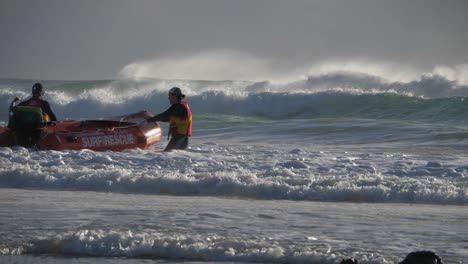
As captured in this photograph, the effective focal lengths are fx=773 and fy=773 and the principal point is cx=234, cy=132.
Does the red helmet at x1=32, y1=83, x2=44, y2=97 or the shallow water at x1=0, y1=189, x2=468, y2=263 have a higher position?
the red helmet at x1=32, y1=83, x2=44, y2=97

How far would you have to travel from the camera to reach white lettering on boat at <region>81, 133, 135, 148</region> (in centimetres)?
1118

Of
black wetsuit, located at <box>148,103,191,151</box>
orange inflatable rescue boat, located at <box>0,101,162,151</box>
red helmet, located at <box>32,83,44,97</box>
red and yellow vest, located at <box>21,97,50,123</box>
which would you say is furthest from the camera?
red helmet, located at <box>32,83,44,97</box>

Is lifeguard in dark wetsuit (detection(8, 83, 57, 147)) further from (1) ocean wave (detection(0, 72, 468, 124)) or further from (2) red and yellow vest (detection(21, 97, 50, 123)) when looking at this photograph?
(1) ocean wave (detection(0, 72, 468, 124))

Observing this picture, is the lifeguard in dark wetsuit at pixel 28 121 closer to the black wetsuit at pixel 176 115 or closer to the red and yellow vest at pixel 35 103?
the red and yellow vest at pixel 35 103

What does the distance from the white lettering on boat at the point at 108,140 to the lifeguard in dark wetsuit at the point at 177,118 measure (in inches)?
33.3

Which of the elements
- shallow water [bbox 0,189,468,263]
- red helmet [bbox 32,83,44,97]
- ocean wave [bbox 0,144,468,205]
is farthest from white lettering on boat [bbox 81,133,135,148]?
shallow water [bbox 0,189,468,263]

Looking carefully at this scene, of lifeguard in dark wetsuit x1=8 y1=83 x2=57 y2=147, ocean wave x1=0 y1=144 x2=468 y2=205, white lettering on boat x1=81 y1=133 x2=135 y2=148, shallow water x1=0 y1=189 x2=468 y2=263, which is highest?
lifeguard in dark wetsuit x1=8 y1=83 x2=57 y2=147

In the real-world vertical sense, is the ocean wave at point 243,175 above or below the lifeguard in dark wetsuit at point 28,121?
below

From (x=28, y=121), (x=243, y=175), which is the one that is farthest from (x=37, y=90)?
(x=243, y=175)

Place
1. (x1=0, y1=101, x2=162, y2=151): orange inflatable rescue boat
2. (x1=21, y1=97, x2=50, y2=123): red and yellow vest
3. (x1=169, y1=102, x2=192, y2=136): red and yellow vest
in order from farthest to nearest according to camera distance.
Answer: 1. (x1=21, y1=97, x2=50, y2=123): red and yellow vest
2. (x1=0, y1=101, x2=162, y2=151): orange inflatable rescue boat
3. (x1=169, y1=102, x2=192, y2=136): red and yellow vest

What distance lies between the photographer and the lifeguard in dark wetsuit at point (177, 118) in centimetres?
1069

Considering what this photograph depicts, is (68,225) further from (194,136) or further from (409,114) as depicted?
→ (409,114)

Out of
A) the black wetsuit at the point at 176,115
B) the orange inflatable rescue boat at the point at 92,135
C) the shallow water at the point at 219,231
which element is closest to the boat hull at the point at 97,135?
the orange inflatable rescue boat at the point at 92,135

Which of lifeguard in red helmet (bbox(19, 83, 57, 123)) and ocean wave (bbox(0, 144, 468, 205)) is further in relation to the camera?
lifeguard in red helmet (bbox(19, 83, 57, 123))
